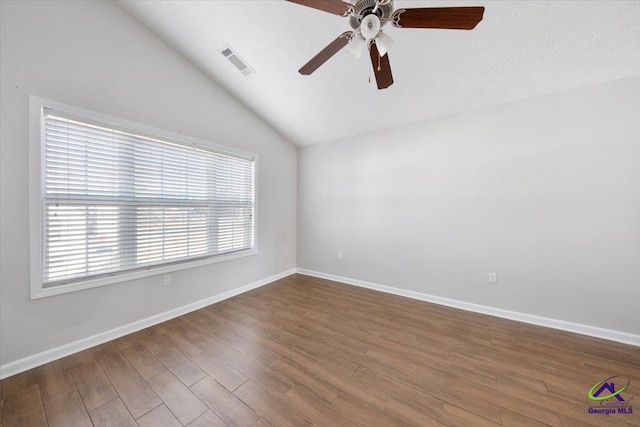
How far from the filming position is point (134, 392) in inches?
61.7

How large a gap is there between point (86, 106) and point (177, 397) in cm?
264

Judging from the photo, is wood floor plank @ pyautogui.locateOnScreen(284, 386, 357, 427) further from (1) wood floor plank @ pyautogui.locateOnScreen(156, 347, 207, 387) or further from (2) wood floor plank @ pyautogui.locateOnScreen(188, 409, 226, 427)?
(1) wood floor plank @ pyautogui.locateOnScreen(156, 347, 207, 387)

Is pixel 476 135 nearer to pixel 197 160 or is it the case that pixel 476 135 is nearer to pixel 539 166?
pixel 539 166

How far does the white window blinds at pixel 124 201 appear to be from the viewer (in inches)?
76.4

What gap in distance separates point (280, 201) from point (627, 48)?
425 cm

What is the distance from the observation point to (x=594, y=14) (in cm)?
168

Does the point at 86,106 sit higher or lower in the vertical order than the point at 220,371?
higher

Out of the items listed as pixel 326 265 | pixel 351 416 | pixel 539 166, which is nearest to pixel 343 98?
pixel 539 166

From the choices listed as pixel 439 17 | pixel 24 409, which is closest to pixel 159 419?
pixel 24 409

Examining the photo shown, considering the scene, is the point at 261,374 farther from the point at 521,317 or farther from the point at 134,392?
the point at 521,317

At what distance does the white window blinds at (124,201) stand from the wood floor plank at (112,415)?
1214mm

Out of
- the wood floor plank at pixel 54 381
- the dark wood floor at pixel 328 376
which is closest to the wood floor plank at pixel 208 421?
the dark wood floor at pixel 328 376

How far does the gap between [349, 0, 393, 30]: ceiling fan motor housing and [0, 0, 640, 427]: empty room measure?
0.04ft

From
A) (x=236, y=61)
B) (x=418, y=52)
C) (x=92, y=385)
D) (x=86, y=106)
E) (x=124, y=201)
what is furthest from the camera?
(x=236, y=61)
